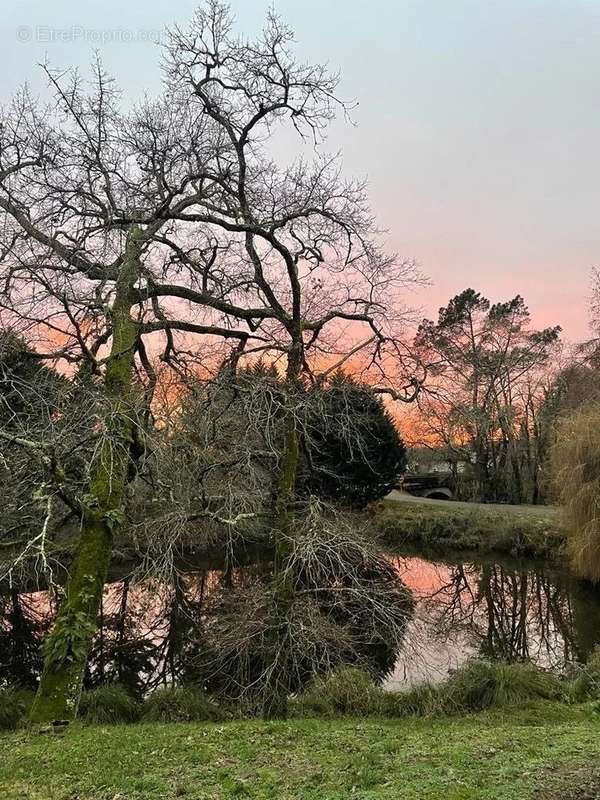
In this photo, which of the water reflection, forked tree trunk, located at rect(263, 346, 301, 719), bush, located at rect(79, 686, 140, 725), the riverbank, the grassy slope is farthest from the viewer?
the riverbank

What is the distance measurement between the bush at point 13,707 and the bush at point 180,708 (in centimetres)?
145

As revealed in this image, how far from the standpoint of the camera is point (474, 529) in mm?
21156

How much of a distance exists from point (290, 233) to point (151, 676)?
24.7ft

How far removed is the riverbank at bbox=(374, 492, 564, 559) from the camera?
19500 mm

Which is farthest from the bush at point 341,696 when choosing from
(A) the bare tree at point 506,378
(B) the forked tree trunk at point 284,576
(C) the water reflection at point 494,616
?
(A) the bare tree at point 506,378

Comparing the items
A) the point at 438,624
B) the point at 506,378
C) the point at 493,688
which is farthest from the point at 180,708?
the point at 506,378

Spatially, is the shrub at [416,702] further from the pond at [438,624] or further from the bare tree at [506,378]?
the bare tree at [506,378]

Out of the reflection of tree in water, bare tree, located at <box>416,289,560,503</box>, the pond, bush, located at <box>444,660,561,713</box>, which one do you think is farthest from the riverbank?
bush, located at <box>444,660,561,713</box>

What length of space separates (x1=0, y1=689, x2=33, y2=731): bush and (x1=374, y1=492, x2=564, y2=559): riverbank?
1212cm

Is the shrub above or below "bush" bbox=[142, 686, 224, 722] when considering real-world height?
above

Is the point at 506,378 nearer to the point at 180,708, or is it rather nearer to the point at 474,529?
the point at 474,529

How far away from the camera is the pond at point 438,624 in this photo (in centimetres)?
1031

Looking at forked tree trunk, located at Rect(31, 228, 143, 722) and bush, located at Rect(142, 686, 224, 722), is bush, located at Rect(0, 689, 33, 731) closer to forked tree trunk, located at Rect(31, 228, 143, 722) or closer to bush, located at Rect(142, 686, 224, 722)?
forked tree trunk, located at Rect(31, 228, 143, 722)

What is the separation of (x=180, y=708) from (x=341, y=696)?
6.48ft
